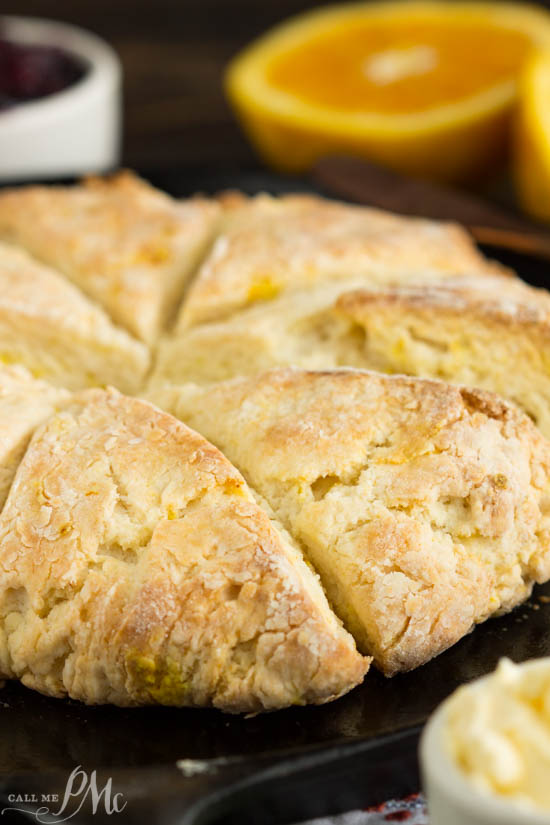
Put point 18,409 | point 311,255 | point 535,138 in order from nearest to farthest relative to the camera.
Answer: point 18,409 < point 311,255 < point 535,138

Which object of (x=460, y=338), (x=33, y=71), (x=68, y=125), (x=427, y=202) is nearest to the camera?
(x=460, y=338)

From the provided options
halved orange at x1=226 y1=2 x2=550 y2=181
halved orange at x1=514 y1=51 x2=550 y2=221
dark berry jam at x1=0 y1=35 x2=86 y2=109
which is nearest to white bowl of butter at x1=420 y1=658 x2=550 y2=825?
halved orange at x1=514 y1=51 x2=550 y2=221

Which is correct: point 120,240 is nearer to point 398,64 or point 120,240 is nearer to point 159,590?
point 159,590

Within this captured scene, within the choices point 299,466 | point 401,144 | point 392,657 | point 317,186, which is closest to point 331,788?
point 392,657

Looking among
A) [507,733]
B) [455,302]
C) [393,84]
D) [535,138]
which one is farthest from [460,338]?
A: [393,84]

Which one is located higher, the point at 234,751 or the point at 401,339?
the point at 401,339

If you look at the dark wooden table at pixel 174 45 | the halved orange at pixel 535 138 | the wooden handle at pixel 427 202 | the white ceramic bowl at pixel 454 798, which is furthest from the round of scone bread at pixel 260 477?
the dark wooden table at pixel 174 45

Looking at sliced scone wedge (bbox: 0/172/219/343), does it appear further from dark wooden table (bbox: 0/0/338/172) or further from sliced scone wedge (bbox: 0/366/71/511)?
dark wooden table (bbox: 0/0/338/172)

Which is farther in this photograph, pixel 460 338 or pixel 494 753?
pixel 460 338

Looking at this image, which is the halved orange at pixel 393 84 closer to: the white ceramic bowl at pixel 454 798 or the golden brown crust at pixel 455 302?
the golden brown crust at pixel 455 302
